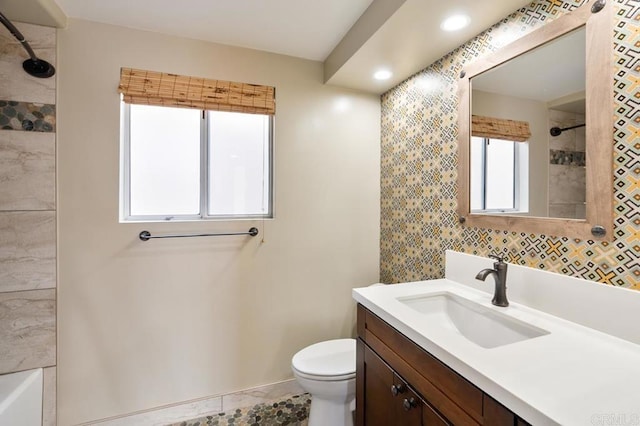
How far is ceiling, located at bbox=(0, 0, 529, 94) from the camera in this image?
133 cm

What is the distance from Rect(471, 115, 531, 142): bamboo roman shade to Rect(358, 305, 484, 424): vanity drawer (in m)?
0.99

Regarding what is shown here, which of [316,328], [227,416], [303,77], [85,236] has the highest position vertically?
[303,77]

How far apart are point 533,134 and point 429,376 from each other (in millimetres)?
1034

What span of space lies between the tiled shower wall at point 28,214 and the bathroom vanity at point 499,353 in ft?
5.50

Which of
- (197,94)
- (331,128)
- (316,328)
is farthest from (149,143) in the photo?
(316,328)

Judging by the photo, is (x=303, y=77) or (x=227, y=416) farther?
(x=303, y=77)

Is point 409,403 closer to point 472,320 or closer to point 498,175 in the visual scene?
point 472,320

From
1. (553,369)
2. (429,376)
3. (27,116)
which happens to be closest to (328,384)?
(429,376)

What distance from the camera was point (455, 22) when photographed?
135cm

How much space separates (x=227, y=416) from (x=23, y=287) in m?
1.34

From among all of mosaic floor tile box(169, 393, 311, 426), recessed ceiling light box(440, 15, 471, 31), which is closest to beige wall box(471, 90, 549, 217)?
recessed ceiling light box(440, 15, 471, 31)

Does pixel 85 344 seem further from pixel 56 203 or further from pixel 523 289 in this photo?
pixel 523 289

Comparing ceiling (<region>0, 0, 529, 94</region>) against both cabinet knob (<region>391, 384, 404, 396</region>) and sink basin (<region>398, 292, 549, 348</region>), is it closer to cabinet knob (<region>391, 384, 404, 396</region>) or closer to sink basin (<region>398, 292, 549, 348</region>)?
sink basin (<region>398, 292, 549, 348</region>)

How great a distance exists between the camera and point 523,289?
47.7 inches
